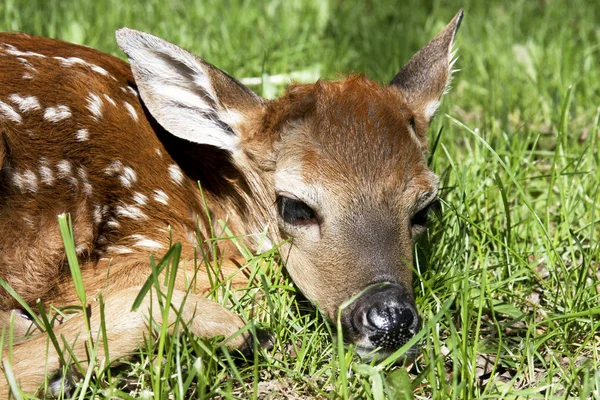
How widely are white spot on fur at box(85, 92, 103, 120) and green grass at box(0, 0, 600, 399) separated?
2.79 feet

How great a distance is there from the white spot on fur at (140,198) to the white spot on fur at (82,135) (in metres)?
0.29

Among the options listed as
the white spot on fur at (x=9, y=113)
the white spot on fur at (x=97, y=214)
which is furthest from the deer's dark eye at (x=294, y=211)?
the white spot on fur at (x=9, y=113)

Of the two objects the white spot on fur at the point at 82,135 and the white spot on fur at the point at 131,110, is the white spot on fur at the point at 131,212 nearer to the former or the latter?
the white spot on fur at the point at 82,135

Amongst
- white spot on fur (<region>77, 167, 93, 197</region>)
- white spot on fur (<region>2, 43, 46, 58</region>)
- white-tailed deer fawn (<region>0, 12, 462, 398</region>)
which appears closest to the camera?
white-tailed deer fawn (<region>0, 12, 462, 398</region>)

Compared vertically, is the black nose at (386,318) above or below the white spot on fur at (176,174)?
below

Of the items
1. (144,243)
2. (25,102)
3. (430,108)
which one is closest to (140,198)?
(144,243)

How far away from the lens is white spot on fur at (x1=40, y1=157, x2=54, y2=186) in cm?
325

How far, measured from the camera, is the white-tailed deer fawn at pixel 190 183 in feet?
10.2

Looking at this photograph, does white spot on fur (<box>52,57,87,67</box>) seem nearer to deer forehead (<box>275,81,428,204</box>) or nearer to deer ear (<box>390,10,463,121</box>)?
deer forehead (<box>275,81,428,204</box>)

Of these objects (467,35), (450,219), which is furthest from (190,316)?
(467,35)

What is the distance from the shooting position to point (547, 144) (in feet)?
16.6

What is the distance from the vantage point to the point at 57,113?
3365mm

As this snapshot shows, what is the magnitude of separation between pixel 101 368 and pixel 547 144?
10.5 feet

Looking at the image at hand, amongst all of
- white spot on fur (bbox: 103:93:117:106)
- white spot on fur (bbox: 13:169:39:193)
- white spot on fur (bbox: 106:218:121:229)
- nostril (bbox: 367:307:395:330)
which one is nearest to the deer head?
nostril (bbox: 367:307:395:330)
